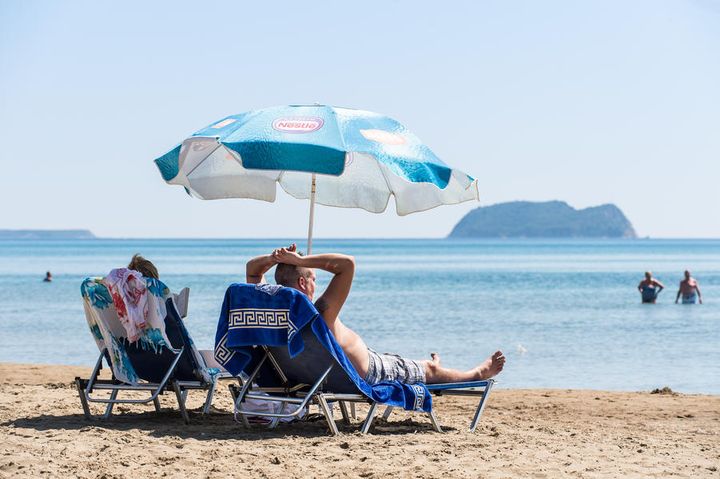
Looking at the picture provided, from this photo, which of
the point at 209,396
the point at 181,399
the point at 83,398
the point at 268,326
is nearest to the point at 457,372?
the point at 268,326

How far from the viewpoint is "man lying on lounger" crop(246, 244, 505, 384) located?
18.6 ft

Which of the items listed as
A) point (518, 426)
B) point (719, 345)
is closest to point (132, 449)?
point (518, 426)

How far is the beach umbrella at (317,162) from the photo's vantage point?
581cm

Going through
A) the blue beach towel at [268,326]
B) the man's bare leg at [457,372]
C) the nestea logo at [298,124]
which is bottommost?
the man's bare leg at [457,372]

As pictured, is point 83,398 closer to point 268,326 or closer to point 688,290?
point 268,326

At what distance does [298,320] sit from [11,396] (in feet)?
10.3

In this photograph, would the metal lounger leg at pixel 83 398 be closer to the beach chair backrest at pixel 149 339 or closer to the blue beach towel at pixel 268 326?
the beach chair backrest at pixel 149 339

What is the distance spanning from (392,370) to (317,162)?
53.3 inches

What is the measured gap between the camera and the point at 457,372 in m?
6.38

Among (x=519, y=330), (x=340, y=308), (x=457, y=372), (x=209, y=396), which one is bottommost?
(x=519, y=330)

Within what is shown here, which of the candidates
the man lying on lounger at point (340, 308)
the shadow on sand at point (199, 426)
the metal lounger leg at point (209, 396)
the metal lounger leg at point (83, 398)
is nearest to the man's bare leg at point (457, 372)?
the man lying on lounger at point (340, 308)

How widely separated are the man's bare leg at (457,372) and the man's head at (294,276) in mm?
986

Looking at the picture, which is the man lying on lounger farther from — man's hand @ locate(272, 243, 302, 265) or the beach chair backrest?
the beach chair backrest

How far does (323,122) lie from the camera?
618 centimetres
